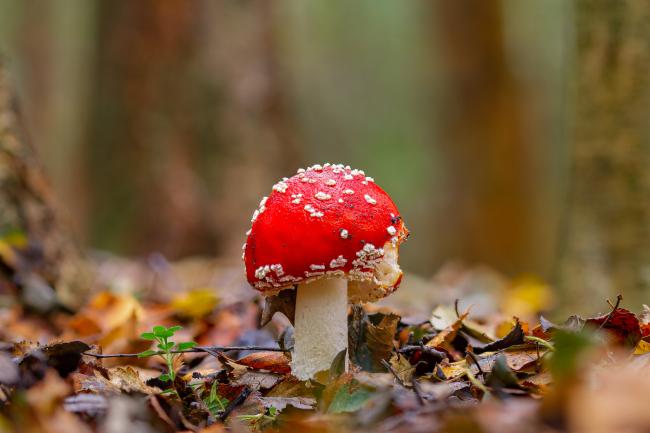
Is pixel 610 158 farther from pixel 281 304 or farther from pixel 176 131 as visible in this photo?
pixel 176 131

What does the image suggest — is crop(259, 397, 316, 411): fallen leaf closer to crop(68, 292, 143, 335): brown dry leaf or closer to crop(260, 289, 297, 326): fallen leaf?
crop(260, 289, 297, 326): fallen leaf

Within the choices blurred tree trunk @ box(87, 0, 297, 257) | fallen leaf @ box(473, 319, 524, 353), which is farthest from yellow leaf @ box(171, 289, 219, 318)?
blurred tree trunk @ box(87, 0, 297, 257)

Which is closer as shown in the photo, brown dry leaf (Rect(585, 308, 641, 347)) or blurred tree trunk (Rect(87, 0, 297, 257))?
brown dry leaf (Rect(585, 308, 641, 347))

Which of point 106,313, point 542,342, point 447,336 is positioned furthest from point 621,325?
point 106,313

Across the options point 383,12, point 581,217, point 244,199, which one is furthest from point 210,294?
point 383,12

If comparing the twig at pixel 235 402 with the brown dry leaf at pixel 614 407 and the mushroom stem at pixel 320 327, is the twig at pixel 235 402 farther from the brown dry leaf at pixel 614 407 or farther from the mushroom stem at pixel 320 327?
the brown dry leaf at pixel 614 407

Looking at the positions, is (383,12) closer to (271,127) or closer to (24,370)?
(271,127)
